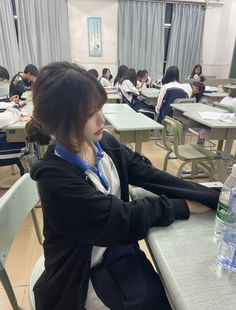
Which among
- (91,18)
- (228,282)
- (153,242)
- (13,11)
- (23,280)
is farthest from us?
(91,18)

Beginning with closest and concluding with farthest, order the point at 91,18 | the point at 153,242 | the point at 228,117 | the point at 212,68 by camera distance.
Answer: the point at 153,242
the point at 228,117
the point at 91,18
the point at 212,68

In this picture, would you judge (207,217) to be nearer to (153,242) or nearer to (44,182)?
(153,242)

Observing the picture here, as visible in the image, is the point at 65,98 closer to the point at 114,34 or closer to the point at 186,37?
the point at 114,34

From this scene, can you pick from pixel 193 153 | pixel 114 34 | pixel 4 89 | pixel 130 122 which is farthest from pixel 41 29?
pixel 193 153

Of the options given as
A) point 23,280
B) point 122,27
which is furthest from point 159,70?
point 23,280

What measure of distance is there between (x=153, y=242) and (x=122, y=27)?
7366mm

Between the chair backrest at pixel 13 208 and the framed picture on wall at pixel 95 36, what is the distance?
6816 millimetres

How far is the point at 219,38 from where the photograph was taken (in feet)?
25.3

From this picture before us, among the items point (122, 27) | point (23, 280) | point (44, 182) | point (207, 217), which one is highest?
point (122, 27)

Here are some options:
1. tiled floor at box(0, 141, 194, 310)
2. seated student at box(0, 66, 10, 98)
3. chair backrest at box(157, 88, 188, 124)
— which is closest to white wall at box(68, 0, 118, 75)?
seated student at box(0, 66, 10, 98)

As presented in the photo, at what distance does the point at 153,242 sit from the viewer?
686 millimetres

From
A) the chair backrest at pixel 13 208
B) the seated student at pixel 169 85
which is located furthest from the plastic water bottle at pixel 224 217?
the seated student at pixel 169 85

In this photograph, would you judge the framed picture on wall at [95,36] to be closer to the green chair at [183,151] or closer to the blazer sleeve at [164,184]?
the green chair at [183,151]

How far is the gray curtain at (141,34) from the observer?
688 cm
